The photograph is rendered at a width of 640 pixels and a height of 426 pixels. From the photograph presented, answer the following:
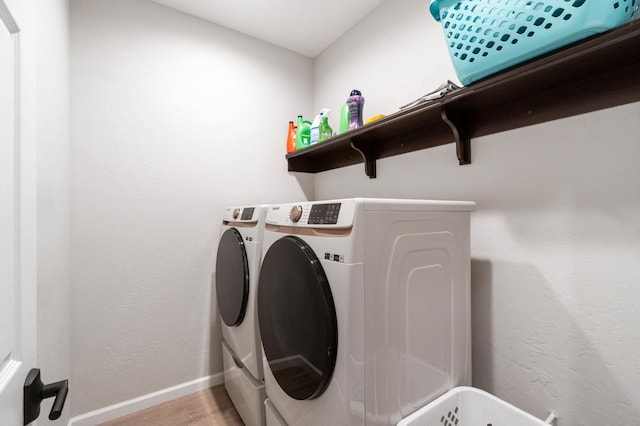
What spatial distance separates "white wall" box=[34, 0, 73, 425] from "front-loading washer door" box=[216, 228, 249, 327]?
2.55ft

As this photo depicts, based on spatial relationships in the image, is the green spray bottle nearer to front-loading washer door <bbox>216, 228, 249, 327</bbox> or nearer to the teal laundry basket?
front-loading washer door <bbox>216, 228, 249, 327</bbox>

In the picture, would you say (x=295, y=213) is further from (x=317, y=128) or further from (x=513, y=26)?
(x=317, y=128)

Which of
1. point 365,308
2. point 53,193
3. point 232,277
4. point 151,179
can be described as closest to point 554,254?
point 365,308

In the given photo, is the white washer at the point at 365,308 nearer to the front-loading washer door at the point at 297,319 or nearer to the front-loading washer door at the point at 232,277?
the front-loading washer door at the point at 297,319

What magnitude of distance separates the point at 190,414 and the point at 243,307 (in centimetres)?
94

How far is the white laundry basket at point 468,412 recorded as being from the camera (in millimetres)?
987

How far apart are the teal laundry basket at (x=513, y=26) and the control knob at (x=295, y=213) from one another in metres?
0.81

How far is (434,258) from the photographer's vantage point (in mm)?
1081

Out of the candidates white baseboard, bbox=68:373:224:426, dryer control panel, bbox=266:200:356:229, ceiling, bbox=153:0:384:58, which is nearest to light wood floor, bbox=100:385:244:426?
white baseboard, bbox=68:373:224:426

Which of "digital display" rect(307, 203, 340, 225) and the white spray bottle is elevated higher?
the white spray bottle

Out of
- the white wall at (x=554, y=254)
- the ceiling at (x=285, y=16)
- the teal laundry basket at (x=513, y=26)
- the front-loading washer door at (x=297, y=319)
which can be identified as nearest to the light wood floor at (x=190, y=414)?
the front-loading washer door at (x=297, y=319)

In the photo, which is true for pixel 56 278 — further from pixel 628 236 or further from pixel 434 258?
pixel 628 236

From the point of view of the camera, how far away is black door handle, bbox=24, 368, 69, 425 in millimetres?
565

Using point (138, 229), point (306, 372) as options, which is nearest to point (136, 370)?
point (138, 229)
